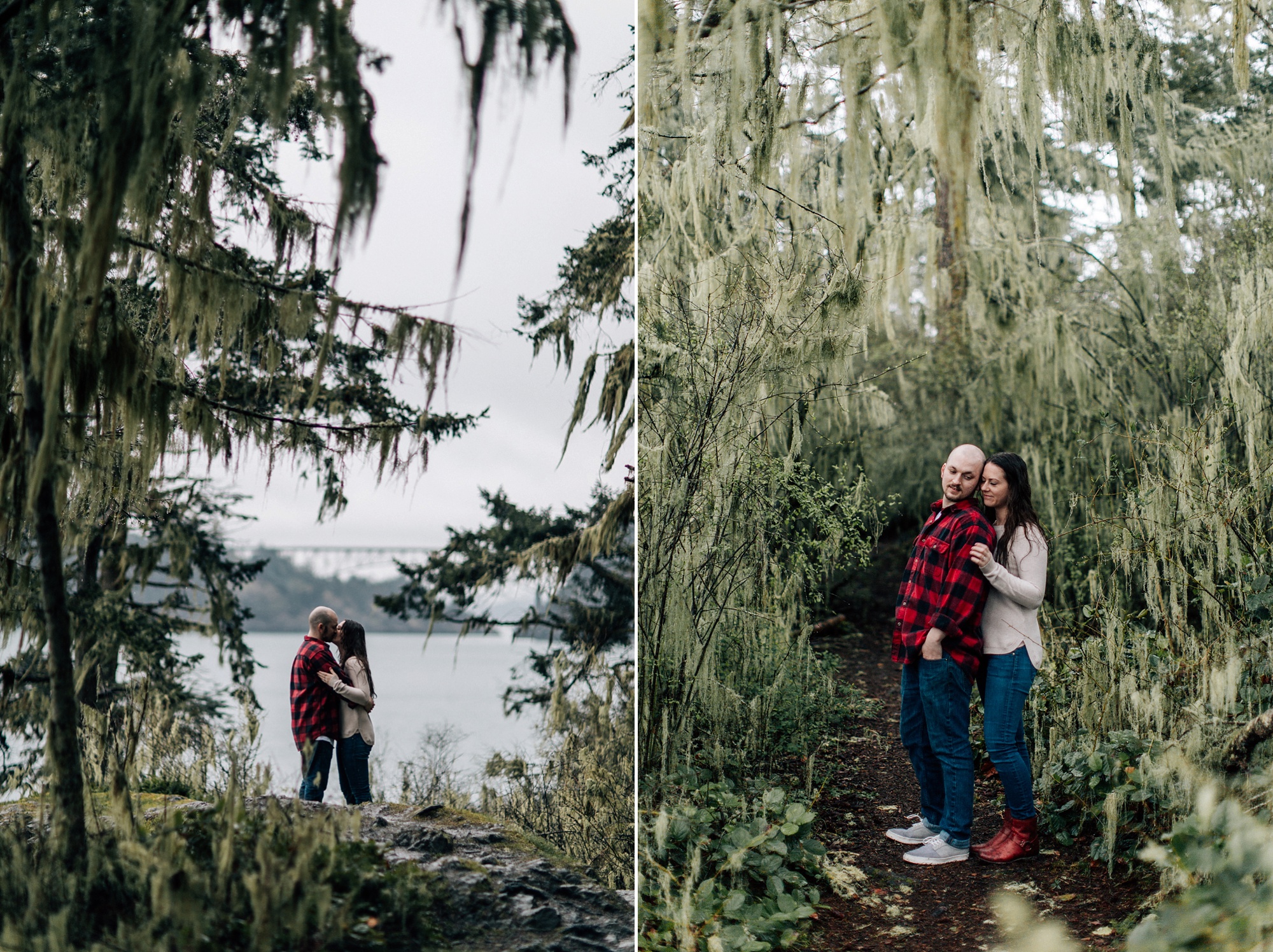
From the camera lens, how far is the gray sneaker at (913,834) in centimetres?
192

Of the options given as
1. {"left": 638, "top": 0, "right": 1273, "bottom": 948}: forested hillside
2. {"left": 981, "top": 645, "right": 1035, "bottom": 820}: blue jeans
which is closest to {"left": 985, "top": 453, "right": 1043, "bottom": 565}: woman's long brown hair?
{"left": 981, "top": 645, "right": 1035, "bottom": 820}: blue jeans

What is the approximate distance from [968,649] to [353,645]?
145 centimetres

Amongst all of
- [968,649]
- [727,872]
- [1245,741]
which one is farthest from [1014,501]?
[727,872]

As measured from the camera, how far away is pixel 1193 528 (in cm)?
221

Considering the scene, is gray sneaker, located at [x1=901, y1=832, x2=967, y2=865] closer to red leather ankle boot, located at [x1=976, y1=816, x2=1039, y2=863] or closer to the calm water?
red leather ankle boot, located at [x1=976, y1=816, x2=1039, y2=863]

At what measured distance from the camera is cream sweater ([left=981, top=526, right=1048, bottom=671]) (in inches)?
73.5

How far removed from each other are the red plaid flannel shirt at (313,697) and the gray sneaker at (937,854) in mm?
1357

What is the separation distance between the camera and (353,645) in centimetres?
190

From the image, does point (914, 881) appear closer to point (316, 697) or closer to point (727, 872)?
point (727, 872)

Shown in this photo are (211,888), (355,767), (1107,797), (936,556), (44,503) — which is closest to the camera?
(211,888)

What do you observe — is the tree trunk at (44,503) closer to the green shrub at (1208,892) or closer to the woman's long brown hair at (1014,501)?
the green shrub at (1208,892)

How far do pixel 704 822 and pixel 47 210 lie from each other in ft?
6.36

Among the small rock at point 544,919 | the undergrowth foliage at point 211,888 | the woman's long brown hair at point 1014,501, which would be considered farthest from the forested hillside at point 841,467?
the undergrowth foliage at point 211,888

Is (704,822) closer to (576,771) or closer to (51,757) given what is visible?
(576,771)
